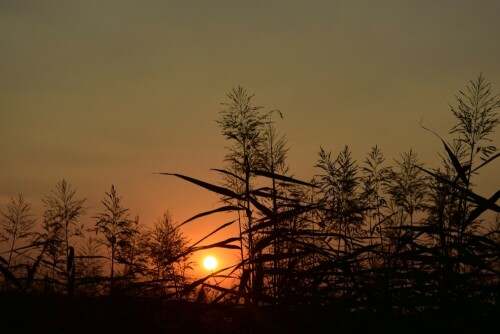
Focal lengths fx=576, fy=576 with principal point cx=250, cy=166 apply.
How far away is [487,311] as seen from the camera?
2.95 metres

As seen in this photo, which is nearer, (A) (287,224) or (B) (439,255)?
(B) (439,255)

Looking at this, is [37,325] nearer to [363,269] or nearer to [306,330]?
[306,330]

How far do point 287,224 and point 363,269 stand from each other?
89 centimetres

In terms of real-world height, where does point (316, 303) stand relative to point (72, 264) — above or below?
below

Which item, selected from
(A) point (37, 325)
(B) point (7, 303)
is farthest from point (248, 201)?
(B) point (7, 303)

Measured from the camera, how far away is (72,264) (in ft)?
14.1

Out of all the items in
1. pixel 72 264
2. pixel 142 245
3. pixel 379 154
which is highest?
pixel 379 154

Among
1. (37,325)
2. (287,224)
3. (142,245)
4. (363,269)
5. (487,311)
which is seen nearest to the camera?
(487,311)

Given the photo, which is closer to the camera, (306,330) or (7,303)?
(306,330)

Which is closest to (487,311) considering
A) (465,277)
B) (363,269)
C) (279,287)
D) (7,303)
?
(465,277)

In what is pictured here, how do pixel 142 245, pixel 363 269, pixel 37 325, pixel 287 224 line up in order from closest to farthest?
pixel 363 269, pixel 37 325, pixel 287 224, pixel 142 245

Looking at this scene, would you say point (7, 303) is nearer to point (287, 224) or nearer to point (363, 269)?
point (287, 224)

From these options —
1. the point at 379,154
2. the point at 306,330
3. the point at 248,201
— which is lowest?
the point at 306,330

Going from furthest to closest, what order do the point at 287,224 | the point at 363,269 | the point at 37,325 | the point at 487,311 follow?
the point at 287,224, the point at 37,325, the point at 363,269, the point at 487,311
